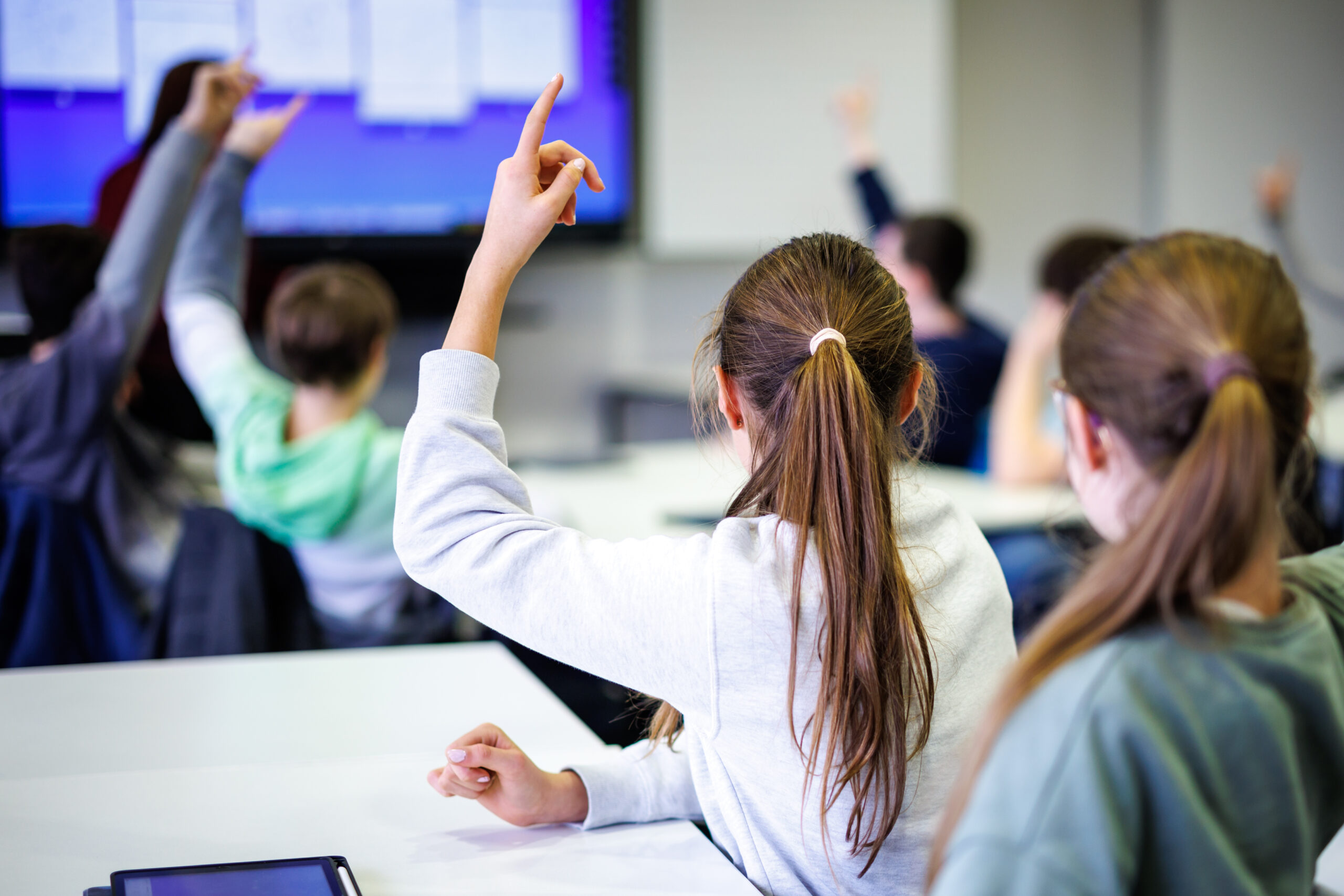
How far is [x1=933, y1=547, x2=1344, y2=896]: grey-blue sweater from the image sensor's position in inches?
22.7


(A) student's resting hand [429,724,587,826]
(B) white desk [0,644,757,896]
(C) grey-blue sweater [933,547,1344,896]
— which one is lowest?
(B) white desk [0,644,757,896]

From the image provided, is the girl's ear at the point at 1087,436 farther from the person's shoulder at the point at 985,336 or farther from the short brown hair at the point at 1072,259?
the person's shoulder at the point at 985,336

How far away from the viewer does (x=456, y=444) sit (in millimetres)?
861

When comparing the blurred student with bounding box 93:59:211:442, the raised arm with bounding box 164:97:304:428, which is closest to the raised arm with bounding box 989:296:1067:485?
the raised arm with bounding box 164:97:304:428

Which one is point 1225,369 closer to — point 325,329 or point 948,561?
point 948,561

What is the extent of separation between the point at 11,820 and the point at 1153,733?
0.86m

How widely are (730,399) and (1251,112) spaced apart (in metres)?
4.77

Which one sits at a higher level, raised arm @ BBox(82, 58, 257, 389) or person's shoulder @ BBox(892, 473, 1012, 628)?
raised arm @ BBox(82, 58, 257, 389)

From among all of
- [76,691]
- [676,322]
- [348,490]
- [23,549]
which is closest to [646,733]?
[76,691]

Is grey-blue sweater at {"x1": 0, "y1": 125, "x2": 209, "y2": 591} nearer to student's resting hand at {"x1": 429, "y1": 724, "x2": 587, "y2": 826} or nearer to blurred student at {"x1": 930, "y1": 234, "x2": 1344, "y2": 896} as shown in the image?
student's resting hand at {"x1": 429, "y1": 724, "x2": 587, "y2": 826}

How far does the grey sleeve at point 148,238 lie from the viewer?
195 centimetres

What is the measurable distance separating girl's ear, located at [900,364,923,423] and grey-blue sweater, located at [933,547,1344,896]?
0.36 metres

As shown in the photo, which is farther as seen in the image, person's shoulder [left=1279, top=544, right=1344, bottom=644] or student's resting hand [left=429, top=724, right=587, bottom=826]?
student's resting hand [left=429, top=724, right=587, bottom=826]

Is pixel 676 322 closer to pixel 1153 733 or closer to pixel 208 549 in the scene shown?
pixel 208 549
